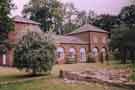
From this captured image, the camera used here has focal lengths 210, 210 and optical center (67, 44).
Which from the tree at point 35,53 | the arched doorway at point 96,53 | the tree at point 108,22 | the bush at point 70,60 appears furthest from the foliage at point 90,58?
the tree at point 108,22

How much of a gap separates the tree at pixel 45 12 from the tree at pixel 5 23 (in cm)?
2860

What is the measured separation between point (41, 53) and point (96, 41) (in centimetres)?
2645

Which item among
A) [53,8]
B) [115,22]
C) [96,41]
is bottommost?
[96,41]

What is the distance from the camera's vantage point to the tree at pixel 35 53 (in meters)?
19.0

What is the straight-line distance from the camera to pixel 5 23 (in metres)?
27.1

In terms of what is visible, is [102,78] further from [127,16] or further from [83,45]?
[127,16]

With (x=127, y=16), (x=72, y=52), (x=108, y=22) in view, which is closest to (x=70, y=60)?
(x=72, y=52)

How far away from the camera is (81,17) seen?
8062 centimetres

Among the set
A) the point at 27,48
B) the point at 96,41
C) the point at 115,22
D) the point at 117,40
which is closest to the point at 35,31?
the point at 27,48

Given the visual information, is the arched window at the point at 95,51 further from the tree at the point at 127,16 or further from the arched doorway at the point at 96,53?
the tree at the point at 127,16

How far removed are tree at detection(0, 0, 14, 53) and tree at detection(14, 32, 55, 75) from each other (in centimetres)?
662

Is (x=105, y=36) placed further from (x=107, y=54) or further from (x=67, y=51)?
(x=67, y=51)

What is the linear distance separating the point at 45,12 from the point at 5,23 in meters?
34.3

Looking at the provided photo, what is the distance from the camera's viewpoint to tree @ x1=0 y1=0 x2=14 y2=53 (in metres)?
24.8
